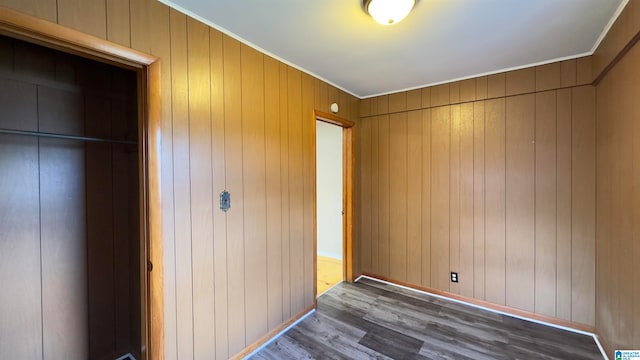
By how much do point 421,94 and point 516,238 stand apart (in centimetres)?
187

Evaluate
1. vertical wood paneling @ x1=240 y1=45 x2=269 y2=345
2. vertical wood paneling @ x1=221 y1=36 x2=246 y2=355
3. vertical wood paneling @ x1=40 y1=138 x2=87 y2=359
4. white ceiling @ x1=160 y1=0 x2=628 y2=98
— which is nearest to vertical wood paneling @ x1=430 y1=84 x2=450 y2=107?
white ceiling @ x1=160 y1=0 x2=628 y2=98

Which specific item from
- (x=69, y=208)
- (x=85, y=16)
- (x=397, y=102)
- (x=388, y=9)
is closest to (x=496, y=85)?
(x=397, y=102)

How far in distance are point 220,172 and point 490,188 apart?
8.83 ft

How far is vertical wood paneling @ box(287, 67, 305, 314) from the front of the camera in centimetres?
251

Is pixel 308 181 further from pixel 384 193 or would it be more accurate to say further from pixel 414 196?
pixel 414 196

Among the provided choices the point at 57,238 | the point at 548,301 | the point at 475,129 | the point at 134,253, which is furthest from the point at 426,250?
the point at 57,238

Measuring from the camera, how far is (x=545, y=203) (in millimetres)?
2502

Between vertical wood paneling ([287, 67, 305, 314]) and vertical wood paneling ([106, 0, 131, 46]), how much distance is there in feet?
4.23

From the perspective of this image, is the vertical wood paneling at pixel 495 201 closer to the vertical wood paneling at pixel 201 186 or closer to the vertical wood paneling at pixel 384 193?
the vertical wood paneling at pixel 384 193

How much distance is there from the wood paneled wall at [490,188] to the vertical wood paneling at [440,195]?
11 mm

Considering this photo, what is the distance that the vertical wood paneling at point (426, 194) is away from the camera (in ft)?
10.3

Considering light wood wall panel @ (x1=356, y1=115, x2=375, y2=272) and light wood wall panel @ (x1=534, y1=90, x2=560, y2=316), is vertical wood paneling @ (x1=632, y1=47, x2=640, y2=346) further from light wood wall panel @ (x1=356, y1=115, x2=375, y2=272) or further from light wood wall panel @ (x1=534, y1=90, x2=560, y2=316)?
light wood wall panel @ (x1=356, y1=115, x2=375, y2=272)

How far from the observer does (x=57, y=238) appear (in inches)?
→ 74.6

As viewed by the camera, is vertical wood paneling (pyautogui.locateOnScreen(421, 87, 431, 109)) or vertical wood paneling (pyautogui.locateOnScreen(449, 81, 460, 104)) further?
vertical wood paneling (pyautogui.locateOnScreen(421, 87, 431, 109))
